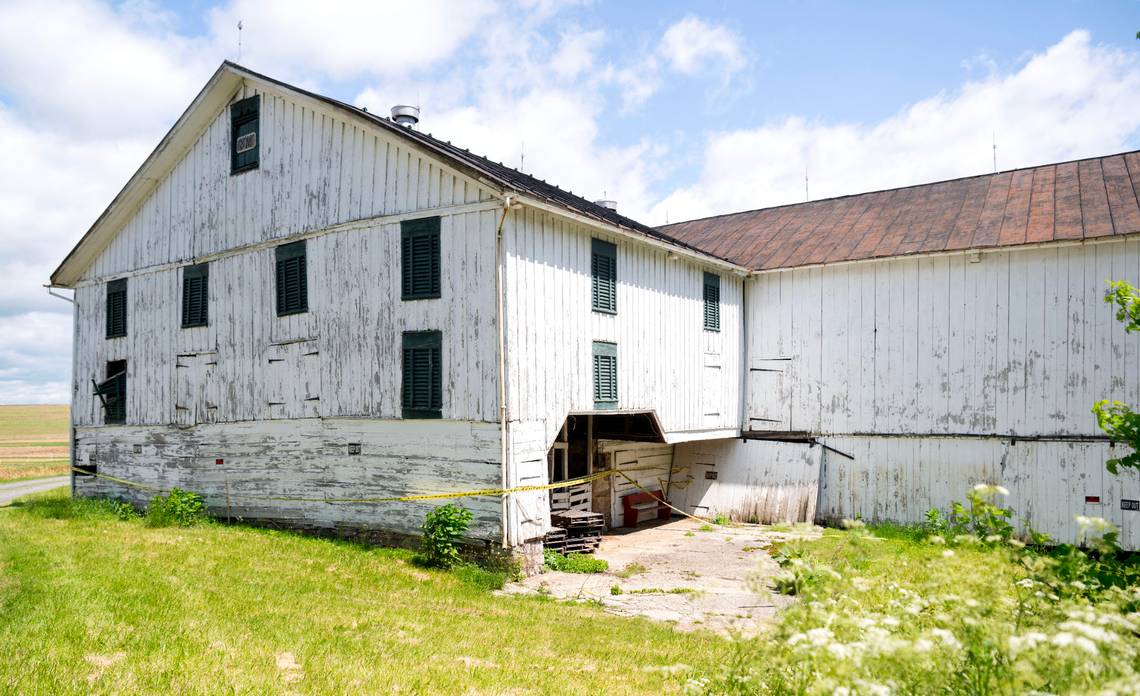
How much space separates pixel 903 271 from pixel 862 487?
534 cm

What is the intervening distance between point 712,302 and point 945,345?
5.51 metres

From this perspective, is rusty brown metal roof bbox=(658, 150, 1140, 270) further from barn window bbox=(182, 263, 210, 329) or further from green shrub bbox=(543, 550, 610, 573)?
barn window bbox=(182, 263, 210, 329)

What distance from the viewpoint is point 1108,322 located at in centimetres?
1609

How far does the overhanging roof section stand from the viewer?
627 inches

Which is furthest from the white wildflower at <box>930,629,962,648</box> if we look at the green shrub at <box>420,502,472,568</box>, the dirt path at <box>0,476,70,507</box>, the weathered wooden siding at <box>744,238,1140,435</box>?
the dirt path at <box>0,476,70,507</box>

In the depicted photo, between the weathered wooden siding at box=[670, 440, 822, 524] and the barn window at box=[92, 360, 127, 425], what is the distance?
584 inches

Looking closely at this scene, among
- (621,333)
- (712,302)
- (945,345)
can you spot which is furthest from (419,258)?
(945,345)

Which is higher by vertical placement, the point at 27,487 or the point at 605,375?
the point at 605,375

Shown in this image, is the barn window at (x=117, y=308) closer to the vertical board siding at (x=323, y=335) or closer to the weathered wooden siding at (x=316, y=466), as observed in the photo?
the vertical board siding at (x=323, y=335)

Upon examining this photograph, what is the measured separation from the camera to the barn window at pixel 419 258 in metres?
14.3

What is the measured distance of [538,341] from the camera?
14109mm

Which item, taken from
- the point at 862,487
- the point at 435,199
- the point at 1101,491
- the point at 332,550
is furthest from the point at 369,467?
the point at 1101,491

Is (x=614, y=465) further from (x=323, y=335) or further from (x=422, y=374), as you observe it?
(x=323, y=335)

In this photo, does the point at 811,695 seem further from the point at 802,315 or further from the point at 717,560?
the point at 802,315
